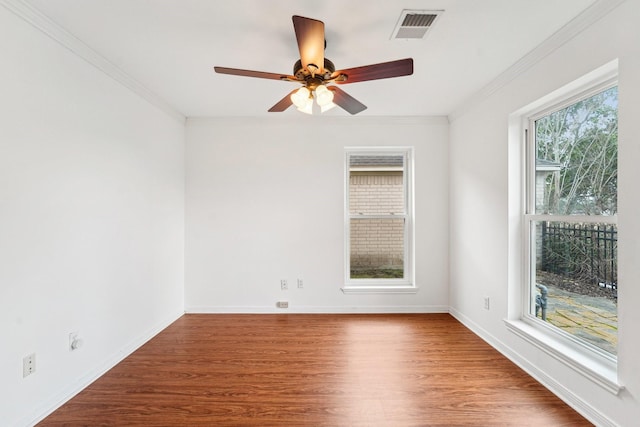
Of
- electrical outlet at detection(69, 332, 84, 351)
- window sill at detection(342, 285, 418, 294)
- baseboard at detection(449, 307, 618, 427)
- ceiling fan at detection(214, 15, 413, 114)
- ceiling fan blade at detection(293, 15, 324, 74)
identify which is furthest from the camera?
window sill at detection(342, 285, 418, 294)

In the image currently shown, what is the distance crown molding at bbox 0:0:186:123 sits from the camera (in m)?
1.67

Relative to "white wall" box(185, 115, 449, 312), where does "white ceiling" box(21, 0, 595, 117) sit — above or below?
above

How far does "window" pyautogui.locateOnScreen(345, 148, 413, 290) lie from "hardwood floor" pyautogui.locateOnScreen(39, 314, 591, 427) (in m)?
0.84

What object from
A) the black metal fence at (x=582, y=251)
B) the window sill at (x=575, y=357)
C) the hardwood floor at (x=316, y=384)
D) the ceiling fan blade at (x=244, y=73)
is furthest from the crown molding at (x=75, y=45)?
the window sill at (x=575, y=357)

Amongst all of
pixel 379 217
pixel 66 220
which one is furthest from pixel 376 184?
pixel 66 220

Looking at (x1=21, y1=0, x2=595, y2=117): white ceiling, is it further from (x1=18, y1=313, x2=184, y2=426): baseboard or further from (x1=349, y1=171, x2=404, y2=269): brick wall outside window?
(x1=18, y1=313, x2=184, y2=426): baseboard

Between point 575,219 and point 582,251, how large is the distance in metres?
0.22

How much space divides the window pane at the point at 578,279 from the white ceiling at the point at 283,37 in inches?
54.3

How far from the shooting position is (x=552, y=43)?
201cm

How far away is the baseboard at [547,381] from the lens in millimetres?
1748

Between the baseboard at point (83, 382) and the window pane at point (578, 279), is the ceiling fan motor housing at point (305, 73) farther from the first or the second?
the baseboard at point (83, 382)

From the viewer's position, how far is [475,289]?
10.1 ft

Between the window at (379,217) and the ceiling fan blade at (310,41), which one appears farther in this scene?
the window at (379,217)

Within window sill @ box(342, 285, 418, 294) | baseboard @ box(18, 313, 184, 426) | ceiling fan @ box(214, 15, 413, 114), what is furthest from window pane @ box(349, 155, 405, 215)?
baseboard @ box(18, 313, 184, 426)
